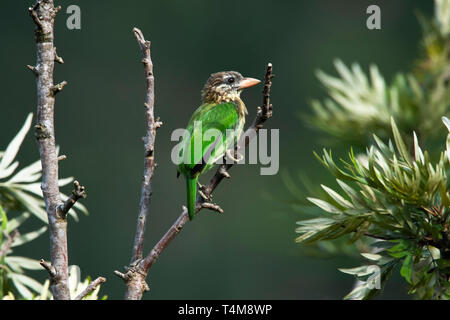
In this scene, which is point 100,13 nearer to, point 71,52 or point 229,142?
point 71,52

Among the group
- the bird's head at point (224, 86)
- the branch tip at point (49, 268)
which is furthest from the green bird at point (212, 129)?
the branch tip at point (49, 268)

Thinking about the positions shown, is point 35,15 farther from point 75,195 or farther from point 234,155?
point 234,155

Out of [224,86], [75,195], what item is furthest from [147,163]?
[224,86]

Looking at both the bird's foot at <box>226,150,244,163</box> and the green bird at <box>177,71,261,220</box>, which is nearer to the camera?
the bird's foot at <box>226,150,244,163</box>

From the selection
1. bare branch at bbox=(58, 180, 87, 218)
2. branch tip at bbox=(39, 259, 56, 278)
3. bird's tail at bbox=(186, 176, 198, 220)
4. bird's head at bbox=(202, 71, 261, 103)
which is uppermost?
bird's head at bbox=(202, 71, 261, 103)

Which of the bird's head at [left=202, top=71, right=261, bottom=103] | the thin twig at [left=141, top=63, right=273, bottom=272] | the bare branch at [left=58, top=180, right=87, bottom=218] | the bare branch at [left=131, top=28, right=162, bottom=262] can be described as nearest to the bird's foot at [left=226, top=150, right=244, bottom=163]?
the thin twig at [left=141, top=63, right=273, bottom=272]

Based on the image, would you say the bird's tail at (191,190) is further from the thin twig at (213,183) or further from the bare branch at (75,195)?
the bare branch at (75,195)

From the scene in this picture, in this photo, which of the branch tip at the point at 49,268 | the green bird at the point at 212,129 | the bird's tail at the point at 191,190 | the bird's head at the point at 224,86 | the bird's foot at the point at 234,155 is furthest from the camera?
the bird's head at the point at 224,86

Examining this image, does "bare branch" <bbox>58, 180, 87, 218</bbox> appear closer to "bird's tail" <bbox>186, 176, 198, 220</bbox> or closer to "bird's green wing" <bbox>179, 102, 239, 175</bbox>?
"bird's tail" <bbox>186, 176, 198, 220</bbox>
